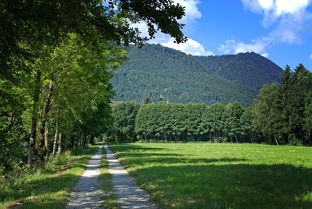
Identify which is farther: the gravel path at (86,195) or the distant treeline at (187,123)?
the distant treeline at (187,123)

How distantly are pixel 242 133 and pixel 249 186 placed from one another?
10263 centimetres

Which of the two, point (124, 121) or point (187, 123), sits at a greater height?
point (124, 121)

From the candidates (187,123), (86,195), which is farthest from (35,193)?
(187,123)

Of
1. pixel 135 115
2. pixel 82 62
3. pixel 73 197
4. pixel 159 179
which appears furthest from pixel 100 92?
pixel 135 115

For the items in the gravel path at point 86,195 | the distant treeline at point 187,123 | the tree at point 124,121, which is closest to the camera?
the gravel path at point 86,195

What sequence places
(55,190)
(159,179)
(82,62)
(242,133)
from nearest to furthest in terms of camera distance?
(55,190), (159,179), (82,62), (242,133)

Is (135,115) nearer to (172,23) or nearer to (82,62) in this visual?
(82,62)

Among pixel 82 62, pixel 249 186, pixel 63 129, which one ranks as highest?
pixel 82 62

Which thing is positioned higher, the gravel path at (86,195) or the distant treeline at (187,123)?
the distant treeline at (187,123)

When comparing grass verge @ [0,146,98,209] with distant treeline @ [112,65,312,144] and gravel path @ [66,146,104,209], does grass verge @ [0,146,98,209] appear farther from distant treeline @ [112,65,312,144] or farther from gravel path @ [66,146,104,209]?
distant treeline @ [112,65,312,144]

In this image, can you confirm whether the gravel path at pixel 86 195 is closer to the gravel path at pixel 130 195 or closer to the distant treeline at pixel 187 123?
the gravel path at pixel 130 195

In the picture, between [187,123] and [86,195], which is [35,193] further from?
[187,123]

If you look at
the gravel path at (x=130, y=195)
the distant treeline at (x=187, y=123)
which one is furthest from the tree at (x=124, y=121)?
the gravel path at (x=130, y=195)

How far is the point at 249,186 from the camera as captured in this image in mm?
11586
